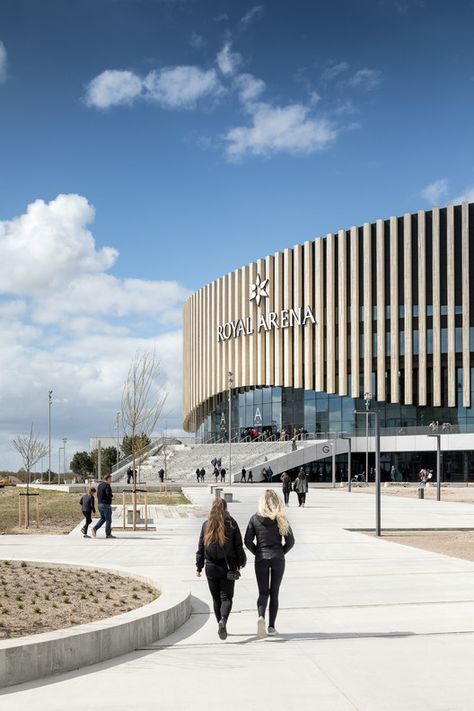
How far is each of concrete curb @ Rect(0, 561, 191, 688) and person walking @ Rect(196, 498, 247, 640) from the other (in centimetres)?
65

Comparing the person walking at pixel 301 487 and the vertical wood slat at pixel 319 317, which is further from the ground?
the vertical wood slat at pixel 319 317

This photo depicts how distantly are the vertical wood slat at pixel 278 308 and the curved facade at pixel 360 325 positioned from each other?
9 centimetres

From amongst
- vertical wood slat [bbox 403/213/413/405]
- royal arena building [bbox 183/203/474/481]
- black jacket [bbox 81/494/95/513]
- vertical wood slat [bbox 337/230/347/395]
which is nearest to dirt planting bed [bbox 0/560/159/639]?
black jacket [bbox 81/494/95/513]

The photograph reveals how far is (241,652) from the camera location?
8.77 m

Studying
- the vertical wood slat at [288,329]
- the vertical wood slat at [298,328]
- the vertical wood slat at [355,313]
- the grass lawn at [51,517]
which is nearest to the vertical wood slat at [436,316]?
the vertical wood slat at [355,313]

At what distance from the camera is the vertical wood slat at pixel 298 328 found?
79.1 metres

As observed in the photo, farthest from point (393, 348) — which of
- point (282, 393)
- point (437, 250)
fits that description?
point (282, 393)

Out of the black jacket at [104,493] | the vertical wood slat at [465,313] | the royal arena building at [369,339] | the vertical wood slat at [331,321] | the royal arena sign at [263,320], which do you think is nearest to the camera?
the black jacket at [104,493]

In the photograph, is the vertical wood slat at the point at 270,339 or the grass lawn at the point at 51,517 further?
the vertical wood slat at the point at 270,339

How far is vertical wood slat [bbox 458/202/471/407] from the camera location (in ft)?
228

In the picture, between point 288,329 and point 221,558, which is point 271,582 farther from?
point 288,329

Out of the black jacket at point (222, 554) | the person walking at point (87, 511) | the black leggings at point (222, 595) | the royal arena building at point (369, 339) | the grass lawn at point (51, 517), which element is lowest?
the grass lawn at point (51, 517)

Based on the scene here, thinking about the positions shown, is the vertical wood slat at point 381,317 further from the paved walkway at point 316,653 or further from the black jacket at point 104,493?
the paved walkway at point 316,653

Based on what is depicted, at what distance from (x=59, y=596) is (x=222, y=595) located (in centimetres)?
250
